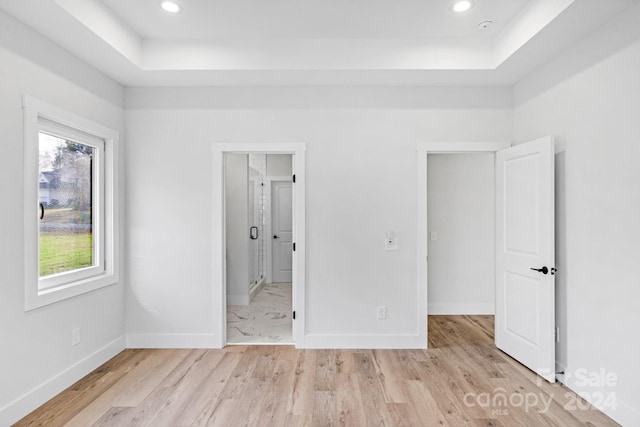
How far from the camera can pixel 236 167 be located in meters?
4.99

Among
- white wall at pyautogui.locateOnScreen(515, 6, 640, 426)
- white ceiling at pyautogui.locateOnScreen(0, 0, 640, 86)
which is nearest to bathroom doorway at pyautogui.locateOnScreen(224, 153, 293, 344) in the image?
white ceiling at pyautogui.locateOnScreen(0, 0, 640, 86)

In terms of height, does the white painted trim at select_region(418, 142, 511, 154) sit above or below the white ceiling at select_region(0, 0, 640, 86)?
below

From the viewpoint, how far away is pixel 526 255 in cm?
295

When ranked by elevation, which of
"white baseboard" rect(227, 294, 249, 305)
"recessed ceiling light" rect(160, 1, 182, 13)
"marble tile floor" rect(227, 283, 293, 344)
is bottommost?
"marble tile floor" rect(227, 283, 293, 344)

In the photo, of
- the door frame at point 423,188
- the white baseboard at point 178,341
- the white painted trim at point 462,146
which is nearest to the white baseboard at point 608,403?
the door frame at point 423,188

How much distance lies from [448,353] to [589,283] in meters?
1.36

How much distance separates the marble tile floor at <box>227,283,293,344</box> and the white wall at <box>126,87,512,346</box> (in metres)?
0.46

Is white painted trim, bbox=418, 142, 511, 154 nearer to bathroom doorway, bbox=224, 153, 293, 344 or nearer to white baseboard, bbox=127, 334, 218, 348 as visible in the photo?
bathroom doorway, bbox=224, 153, 293, 344

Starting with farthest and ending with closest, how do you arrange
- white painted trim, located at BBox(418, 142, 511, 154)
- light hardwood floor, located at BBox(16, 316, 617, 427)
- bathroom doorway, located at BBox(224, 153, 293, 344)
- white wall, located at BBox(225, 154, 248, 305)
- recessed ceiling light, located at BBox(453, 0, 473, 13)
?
1. white wall, located at BBox(225, 154, 248, 305)
2. bathroom doorway, located at BBox(224, 153, 293, 344)
3. white painted trim, located at BBox(418, 142, 511, 154)
4. recessed ceiling light, located at BBox(453, 0, 473, 13)
5. light hardwood floor, located at BBox(16, 316, 617, 427)

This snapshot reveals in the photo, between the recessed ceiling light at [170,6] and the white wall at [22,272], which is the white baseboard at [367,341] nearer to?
the white wall at [22,272]

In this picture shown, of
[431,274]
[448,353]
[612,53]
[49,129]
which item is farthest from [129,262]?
[612,53]

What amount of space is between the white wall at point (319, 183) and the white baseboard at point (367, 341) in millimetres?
72

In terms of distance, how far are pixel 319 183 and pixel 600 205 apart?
222cm

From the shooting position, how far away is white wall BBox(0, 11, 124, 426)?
7.05ft
